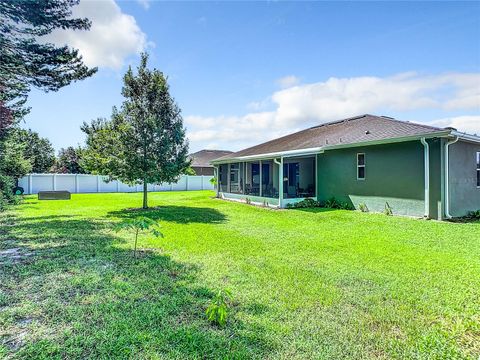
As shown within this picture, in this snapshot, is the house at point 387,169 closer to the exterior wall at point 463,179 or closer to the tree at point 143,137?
the exterior wall at point 463,179

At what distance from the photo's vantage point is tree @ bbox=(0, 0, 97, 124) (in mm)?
7461

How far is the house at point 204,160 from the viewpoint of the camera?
37.4 m

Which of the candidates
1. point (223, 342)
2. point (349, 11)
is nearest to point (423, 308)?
point (223, 342)

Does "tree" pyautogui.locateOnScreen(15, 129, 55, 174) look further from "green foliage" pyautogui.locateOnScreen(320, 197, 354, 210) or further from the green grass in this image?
"green foliage" pyautogui.locateOnScreen(320, 197, 354, 210)

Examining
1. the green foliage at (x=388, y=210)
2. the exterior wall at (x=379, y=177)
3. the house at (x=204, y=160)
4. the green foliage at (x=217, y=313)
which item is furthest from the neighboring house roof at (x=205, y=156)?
the green foliage at (x=217, y=313)

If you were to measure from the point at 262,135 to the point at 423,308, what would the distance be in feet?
97.3

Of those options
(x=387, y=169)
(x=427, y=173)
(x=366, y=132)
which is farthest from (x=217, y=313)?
(x=366, y=132)

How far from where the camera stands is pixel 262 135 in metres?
32.3

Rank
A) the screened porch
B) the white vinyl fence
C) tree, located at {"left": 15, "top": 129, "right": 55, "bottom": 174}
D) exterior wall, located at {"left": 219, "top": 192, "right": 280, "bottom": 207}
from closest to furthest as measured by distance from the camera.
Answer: exterior wall, located at {"left": 219, "top": 192, "right": 280, "bottom": 207}, the screened porch, the white vinyl fence, tree, located at {"left": 15, "top": 129, "right": 55, "bottom": 174}

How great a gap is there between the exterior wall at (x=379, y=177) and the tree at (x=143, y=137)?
7343 millimetres

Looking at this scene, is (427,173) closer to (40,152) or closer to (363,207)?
(363,207)

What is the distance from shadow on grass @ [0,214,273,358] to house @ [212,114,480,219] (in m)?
9.21

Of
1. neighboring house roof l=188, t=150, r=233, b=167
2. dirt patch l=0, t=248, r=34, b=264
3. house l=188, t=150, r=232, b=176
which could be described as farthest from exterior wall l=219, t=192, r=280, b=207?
neighboring house roof l=188, t=150, r=233, b=167

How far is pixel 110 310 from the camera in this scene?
132 inches
